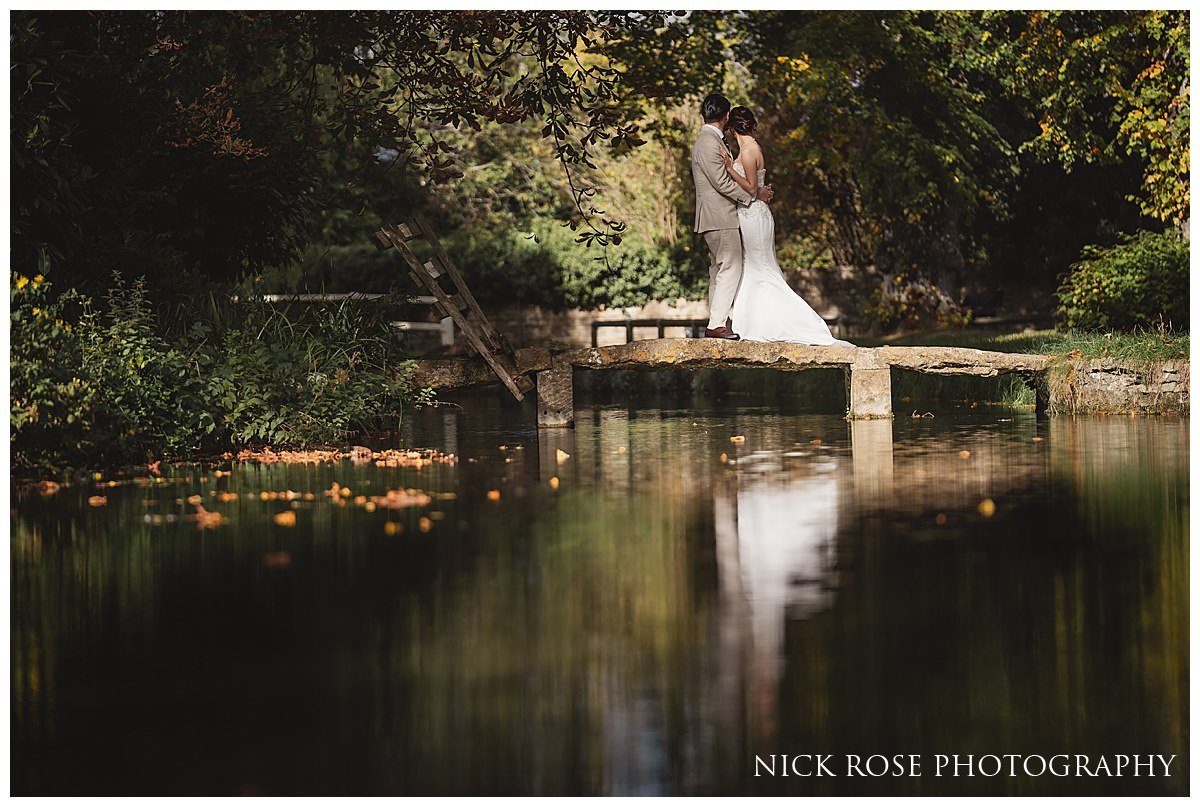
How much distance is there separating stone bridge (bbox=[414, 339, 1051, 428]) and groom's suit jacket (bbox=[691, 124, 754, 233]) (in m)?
1.48

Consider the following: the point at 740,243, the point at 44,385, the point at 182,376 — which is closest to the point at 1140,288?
the point at 740,243

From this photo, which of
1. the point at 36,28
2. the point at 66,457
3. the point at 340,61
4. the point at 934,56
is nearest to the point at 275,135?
the point at 340,61

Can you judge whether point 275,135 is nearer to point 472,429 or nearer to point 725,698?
point 472,429

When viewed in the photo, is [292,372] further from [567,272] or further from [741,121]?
[567,272]

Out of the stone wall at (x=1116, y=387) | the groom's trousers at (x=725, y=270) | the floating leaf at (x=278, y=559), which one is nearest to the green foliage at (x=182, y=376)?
the groom's trousers at (x=725, y=270)

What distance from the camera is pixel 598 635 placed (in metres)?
5.73

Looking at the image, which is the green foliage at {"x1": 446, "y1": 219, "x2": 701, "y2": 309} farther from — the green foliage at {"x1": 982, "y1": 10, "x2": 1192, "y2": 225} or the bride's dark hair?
the bride's dark hair

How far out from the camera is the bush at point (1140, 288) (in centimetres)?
2172

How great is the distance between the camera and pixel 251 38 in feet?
47.2

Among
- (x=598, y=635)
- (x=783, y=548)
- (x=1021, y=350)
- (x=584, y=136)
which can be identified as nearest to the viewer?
(x=598, y=635)

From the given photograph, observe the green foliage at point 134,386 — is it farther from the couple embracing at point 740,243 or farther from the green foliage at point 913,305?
the green foliage at point 913,305

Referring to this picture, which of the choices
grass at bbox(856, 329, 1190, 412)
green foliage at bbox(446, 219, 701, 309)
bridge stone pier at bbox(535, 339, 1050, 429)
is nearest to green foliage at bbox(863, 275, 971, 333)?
green foliage at bbox(446, 219, 701, 309)

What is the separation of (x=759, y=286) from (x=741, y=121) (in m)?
1.66

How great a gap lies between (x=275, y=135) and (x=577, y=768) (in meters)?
12.4
